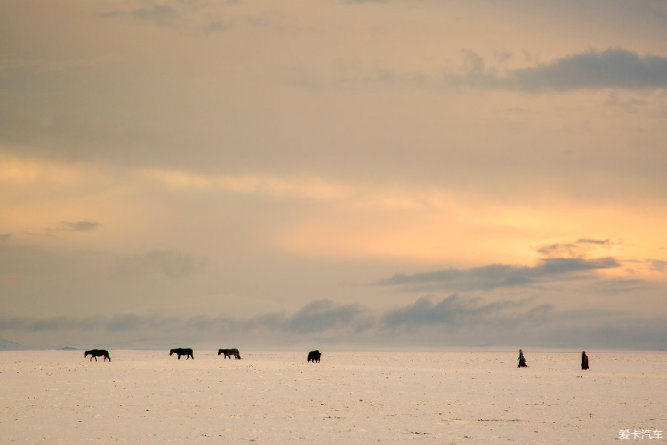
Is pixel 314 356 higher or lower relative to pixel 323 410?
higher

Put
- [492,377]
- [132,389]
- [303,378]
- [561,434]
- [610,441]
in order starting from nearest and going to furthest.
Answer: [610,441] → [561,434] → [132,389] → [303,378] → [492,377]

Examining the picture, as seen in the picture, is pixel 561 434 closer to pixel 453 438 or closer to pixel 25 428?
pixel 453 438

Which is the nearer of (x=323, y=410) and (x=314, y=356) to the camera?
(x=323, y=410)

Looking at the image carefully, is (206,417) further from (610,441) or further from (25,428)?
(610,441)

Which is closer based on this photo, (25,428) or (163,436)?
(163,436)

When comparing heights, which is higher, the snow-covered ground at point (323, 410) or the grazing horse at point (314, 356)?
the grazing horse at point (314, 356)

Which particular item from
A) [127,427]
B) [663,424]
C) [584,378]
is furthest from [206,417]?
[584,378]

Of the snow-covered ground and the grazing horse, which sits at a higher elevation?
the grazing horse

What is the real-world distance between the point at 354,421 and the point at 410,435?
11.4 ft

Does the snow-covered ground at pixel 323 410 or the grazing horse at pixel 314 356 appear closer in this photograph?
the snow-covered ground at pixel 323 410

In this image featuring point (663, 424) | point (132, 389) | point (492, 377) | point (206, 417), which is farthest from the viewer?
point (492, 377)

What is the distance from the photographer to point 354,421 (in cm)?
2539

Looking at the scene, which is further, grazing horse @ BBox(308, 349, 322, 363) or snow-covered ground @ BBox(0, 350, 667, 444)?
grazing horse @ BBox(308, 349, 322, 363)

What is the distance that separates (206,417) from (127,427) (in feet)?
10.7
